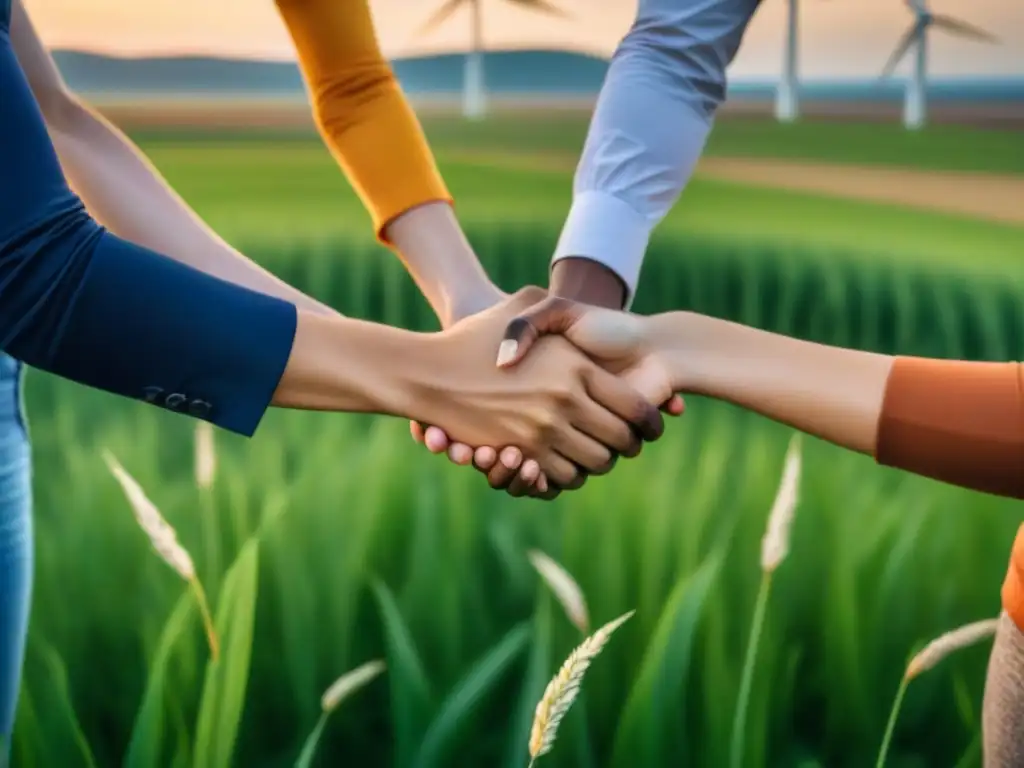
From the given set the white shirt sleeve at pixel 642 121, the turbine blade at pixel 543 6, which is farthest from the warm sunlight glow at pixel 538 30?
the white shirt sleeve at pixel 642 121

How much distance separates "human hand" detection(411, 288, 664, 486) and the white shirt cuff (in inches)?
4.8

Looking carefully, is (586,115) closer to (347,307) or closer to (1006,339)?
(347,307)

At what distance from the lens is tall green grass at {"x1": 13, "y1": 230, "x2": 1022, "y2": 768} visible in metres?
0.71

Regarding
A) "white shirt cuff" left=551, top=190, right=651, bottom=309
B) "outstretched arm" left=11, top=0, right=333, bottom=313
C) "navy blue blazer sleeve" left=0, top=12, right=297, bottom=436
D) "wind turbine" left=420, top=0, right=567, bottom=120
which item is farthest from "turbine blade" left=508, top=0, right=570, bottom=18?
"navy blue blazer sleeve" left=0, top=12, right=297, bottom=436

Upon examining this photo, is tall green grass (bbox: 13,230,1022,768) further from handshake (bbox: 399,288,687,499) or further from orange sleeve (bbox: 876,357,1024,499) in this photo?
orange sleeve (bbox: 876,357,1024,499)

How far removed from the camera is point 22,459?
551mm

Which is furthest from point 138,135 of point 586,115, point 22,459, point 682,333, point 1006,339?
point 1006,339

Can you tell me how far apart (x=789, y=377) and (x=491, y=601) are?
1.42 feet

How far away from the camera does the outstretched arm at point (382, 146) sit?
2.39 feet

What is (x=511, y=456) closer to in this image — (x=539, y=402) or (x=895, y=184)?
(x=539, y=402)

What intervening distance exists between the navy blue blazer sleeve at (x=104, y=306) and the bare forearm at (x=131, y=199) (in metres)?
0.19

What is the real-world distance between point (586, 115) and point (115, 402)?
54cm

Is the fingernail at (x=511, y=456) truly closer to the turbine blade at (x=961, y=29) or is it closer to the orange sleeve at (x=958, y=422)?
the orange sleeve at (x=958, y=422)

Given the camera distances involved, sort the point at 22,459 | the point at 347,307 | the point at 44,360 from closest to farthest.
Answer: the point at 44,360, the point at 22,459, the point at 347,307
